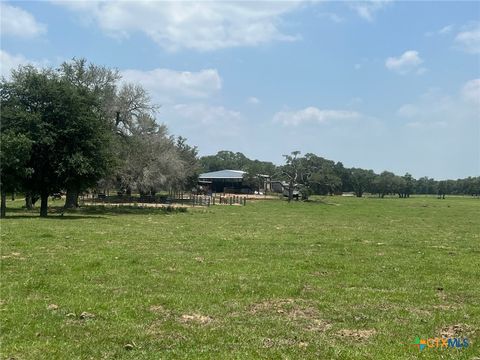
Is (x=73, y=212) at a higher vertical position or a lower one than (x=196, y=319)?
higher

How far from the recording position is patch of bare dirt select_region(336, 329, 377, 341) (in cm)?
799

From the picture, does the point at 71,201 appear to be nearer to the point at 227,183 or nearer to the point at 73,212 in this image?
the point at 73,212

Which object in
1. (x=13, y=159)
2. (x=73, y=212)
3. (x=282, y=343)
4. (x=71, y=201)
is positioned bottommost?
(x=282, y=343)

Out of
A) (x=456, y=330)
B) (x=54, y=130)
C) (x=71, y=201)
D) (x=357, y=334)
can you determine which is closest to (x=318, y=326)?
(x=357, y=334)

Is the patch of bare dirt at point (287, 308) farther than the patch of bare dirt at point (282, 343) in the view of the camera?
Yes

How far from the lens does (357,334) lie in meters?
8.16

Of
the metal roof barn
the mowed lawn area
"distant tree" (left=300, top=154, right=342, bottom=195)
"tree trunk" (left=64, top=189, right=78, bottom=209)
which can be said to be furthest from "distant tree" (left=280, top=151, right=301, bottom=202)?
the mowed lawn area

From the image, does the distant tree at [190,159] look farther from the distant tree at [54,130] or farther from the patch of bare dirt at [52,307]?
the patch of bare dirt at [52,307]

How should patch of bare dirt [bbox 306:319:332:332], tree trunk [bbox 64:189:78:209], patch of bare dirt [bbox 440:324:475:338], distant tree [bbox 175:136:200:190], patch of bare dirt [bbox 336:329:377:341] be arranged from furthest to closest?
distant tree [bbox 175:136:200:190], tree trunk [bbox 64:189:78:209], patch of bare dirt [bbox 306:319:332:332], patch of bare dirt [bbox 440:324:475:338], patch of bare dirt [bbox 336:329:377:341]

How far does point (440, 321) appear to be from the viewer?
898 cm

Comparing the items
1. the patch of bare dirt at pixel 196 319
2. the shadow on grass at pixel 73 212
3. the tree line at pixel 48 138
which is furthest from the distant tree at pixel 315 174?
the patch of bare dirt at pixel 196 319

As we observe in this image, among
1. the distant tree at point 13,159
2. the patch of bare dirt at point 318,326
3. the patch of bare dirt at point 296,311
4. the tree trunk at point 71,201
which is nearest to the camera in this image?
the patch of bare dirt at point 318,326

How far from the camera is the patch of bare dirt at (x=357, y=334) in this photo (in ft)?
26.2

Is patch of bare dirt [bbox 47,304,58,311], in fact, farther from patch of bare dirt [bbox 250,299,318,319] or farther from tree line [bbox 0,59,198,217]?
tree line [bbox 0,59,198,217]
